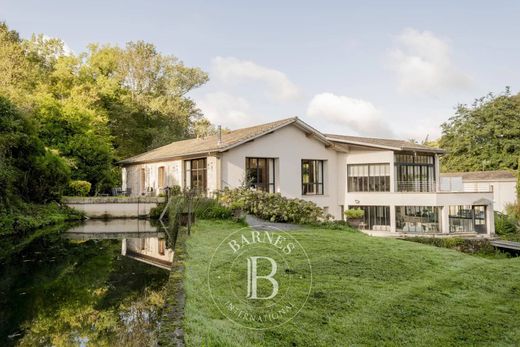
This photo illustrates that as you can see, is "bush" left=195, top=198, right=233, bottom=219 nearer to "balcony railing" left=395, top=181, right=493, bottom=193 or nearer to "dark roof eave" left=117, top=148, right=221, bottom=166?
"dark roof eave" left=117, top=148, right=221, bottom=166

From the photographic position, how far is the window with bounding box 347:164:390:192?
24484 millimetres

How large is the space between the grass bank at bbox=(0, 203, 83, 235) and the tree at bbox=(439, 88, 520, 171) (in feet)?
124

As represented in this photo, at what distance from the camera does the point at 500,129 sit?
42.2 m

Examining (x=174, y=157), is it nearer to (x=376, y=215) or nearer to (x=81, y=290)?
(x=376, y=215)

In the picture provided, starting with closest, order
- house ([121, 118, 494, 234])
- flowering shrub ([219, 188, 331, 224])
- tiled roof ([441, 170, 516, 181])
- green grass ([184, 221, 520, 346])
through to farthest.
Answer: green grass ([184, 221, 520, 346])
flowering shrub ([219, 188, 331, 224])
house ([121, 118, 494, 234])
tiled roof ([441, 170, 516, 181])

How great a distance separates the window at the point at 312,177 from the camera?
24.6 meters

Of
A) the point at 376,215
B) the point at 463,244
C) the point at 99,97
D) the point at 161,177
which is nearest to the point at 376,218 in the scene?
the point at 376,215

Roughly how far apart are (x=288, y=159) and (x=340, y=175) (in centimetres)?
416

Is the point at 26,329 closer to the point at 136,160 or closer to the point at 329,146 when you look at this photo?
the point at 329,146

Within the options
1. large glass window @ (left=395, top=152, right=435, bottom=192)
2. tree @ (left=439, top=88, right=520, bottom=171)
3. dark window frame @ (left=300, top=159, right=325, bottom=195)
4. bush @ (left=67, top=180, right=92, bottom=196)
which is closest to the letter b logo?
dark window frame @ (left=300, top=159, right=325, bottom=195)

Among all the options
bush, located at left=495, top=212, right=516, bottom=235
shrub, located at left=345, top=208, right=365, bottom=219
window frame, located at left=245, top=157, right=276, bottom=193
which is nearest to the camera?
window frame, located at left=245, top=157, right=276, bottom=193

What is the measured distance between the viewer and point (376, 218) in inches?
978

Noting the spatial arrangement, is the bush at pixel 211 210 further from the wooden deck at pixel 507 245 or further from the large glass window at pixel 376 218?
the wooden deck at pixel 507 245

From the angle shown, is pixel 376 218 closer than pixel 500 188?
Yes
